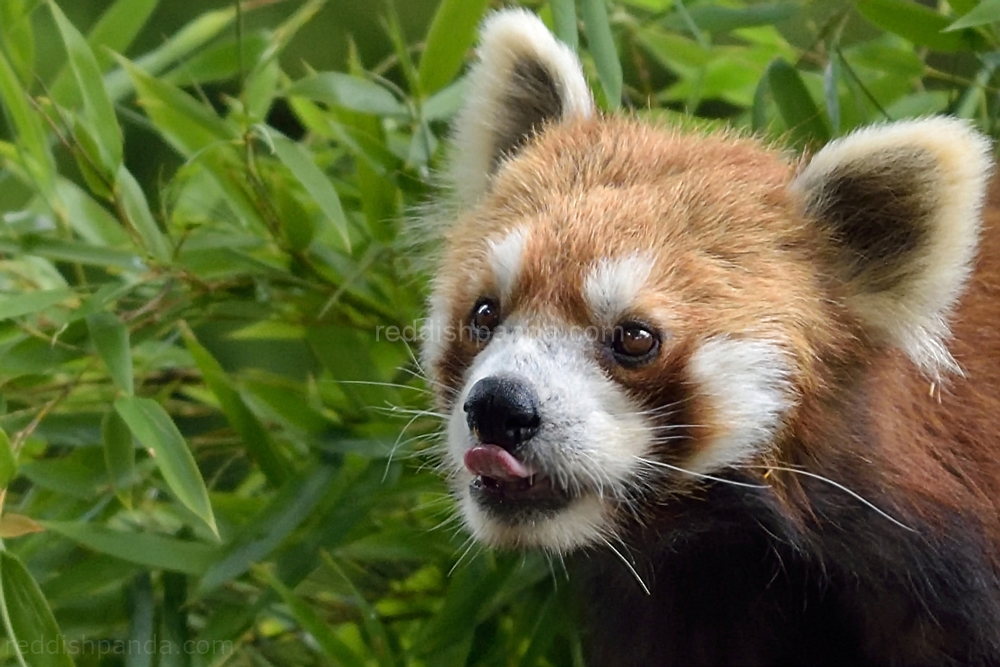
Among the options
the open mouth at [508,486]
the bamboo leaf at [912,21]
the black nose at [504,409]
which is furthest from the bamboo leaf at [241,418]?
the bamboo leaf at [912,21]

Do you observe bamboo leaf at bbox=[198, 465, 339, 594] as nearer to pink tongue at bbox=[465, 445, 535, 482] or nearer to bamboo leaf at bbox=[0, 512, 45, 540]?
bamboo leaf at bbox=[0, 512, 45, 540]

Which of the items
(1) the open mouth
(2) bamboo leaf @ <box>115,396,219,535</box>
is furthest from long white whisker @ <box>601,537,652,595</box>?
(2) bamboo leaf @ <box>115,396,219,535</box>

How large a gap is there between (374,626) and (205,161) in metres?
0.95

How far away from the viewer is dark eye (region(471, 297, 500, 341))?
1863mm

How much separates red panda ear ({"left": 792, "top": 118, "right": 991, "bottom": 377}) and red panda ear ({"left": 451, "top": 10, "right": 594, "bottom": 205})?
48 centimetres

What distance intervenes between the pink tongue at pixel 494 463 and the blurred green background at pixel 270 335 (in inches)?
16.6

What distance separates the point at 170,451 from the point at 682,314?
35.2 inches

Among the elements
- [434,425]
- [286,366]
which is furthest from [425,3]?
[434,425]

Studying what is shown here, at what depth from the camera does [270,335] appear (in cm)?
259

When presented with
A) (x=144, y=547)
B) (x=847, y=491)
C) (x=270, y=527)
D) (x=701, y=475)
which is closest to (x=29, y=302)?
(x=144, y=547)

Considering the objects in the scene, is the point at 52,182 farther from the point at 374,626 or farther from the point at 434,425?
the point at 374,626

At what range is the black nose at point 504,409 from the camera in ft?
5.42

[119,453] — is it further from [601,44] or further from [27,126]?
[601,44]

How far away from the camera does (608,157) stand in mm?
1997
